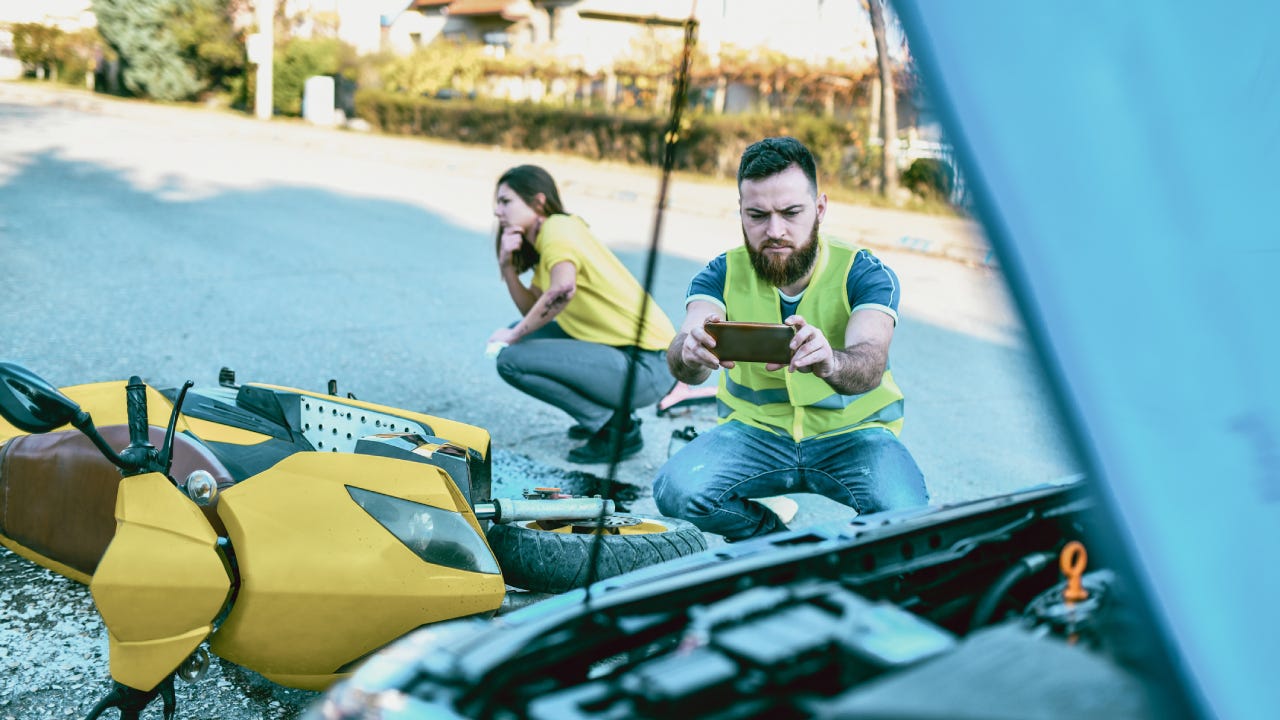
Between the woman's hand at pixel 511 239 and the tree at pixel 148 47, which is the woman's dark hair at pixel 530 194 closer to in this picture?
the woman's hand at pixel 511 239

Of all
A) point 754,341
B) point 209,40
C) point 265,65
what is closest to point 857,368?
point 754,341

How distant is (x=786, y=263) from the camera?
10.5 ft

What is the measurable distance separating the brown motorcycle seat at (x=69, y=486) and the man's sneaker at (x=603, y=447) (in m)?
2.14

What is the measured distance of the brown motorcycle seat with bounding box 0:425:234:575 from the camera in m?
2.46

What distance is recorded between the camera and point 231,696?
261 centimetres

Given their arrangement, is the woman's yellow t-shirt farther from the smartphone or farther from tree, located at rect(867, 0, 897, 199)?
the smartphone

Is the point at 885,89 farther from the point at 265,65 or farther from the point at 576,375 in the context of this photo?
the point at 265,65

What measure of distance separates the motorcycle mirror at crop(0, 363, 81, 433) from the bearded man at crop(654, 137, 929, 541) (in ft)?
5.19

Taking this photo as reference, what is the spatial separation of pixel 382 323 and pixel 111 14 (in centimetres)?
2476

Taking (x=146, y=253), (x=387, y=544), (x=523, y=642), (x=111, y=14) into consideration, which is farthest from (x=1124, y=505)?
(x=111, y=14)

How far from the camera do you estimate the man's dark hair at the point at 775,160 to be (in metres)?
3.03

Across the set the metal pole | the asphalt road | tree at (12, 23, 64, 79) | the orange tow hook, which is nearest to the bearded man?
the asphalt road

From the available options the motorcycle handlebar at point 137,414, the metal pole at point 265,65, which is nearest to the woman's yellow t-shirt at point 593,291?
the motorcycle handlebar at point 137,414

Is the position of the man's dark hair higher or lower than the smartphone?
higher
